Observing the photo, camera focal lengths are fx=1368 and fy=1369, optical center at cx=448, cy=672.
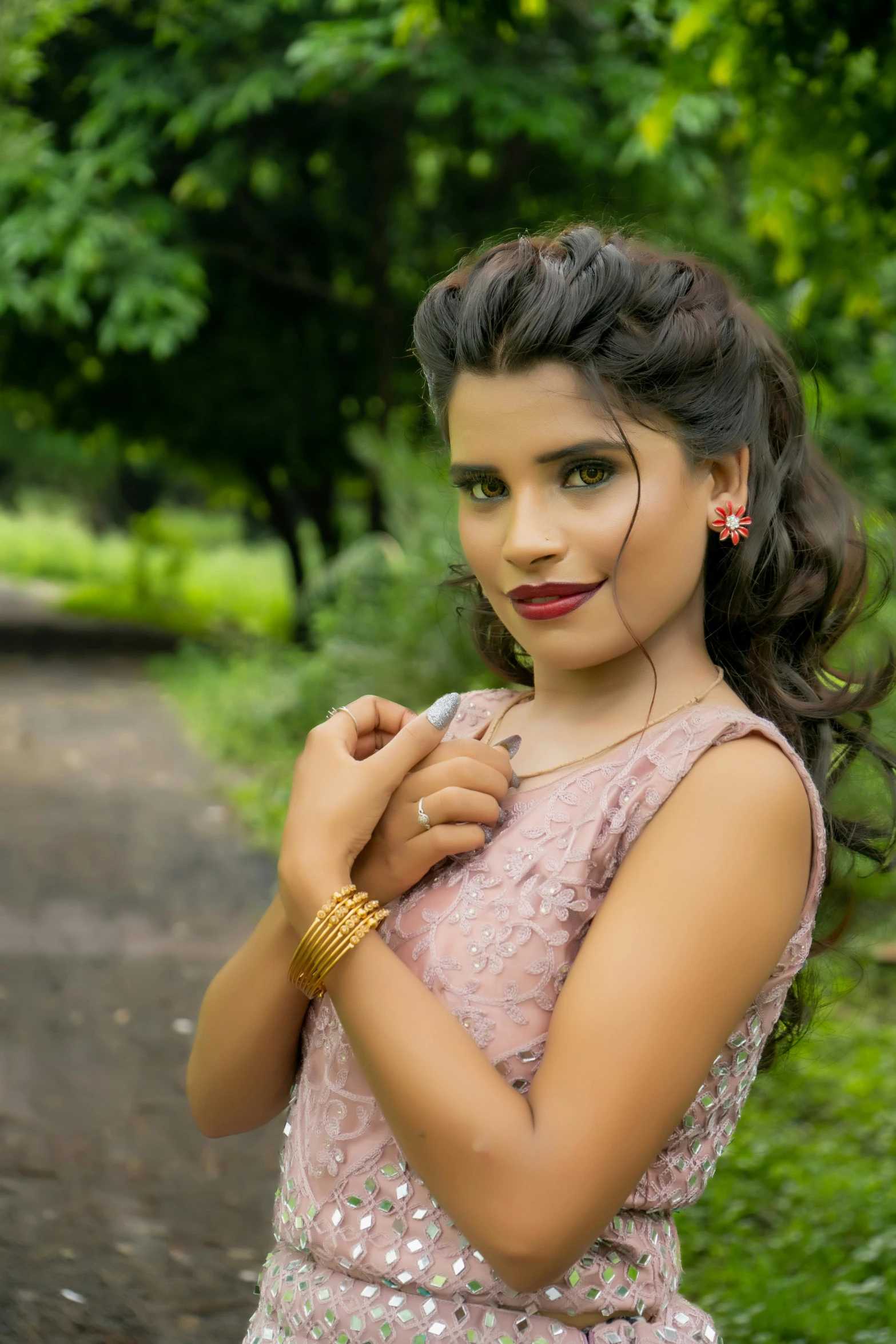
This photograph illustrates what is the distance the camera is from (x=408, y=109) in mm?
11766

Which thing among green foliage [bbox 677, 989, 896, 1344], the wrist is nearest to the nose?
the wrist

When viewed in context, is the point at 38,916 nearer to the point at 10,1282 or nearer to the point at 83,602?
the point at 10,1282

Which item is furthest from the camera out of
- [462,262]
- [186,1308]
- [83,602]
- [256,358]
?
[83,602]

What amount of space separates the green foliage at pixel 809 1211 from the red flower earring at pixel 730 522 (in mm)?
1611

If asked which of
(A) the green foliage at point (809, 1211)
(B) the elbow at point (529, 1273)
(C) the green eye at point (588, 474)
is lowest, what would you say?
(A) the green foliage at point (809, 1211)

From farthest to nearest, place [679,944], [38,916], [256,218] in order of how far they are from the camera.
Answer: [256,218] → [38,916] → [679,944]

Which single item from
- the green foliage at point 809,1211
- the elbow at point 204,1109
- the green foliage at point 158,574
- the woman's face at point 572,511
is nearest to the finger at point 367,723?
the woman's face at point 572,511

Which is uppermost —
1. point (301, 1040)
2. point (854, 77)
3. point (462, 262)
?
point (462, 262)

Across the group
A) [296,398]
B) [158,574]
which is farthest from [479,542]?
[158,574]

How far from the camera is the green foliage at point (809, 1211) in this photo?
3129mm

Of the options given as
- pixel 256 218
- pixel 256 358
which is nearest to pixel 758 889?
pixel 256 218

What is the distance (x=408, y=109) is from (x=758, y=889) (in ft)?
38.1

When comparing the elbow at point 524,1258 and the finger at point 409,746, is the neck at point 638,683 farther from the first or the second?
the elbow at point 524,1258

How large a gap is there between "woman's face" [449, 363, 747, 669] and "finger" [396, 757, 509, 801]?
0.14 m
